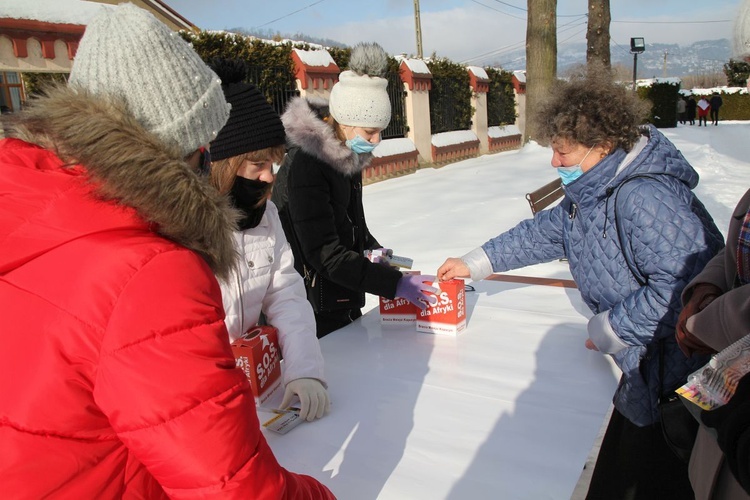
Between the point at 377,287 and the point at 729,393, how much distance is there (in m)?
1.36

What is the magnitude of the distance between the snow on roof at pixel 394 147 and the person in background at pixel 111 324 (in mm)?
9840

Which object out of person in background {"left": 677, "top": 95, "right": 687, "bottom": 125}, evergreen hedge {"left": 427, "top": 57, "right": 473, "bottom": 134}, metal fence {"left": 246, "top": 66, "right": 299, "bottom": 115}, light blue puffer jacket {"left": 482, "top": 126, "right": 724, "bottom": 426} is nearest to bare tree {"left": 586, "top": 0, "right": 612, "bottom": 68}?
evergreen hedge {"left": 427, "top": 57, "right": 473, "bottom": 134}

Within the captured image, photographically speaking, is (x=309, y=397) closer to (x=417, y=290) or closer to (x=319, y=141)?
(x=417, y=290)

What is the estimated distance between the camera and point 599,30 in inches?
470

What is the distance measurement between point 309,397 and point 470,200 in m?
6.87

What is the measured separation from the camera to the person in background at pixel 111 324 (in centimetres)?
73

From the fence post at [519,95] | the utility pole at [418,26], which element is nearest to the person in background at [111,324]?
the fence post at [519,95]

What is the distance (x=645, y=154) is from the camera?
5.48 feet

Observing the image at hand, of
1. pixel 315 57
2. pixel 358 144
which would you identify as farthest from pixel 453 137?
pixel 358 144

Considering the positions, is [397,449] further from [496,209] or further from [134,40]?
[496,209]

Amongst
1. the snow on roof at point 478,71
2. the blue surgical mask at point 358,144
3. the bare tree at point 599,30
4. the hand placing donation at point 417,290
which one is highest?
the bare tree at point 599,30

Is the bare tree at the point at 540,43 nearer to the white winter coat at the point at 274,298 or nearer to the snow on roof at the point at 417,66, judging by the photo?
the snow on roof at the point at 417,66

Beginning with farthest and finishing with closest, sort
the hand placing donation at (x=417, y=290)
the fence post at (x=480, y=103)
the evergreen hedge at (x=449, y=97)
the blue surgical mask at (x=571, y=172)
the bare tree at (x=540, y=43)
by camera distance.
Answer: the fence post at (x=480, y=103)
the evergreen hedge at (x=449, y=97)
the bare tree at (x=540, y=43)
the hand placing donation at (x=417, y=290)
the blue surgical mask at (x=571, y=172)

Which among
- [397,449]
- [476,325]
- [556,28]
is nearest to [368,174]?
[556,28]
